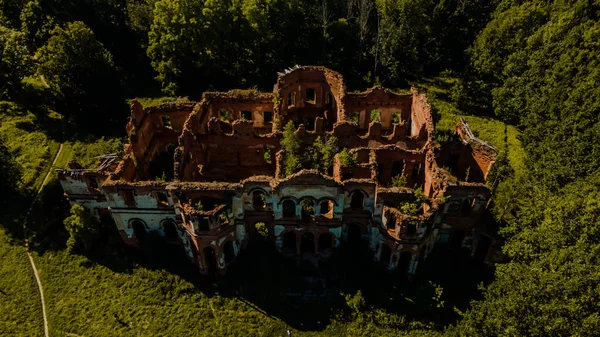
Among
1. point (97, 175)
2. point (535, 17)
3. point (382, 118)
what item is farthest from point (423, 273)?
point (535, 17)

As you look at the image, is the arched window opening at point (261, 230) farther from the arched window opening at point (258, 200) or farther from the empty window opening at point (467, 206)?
the empty window opening at point (467, 206)

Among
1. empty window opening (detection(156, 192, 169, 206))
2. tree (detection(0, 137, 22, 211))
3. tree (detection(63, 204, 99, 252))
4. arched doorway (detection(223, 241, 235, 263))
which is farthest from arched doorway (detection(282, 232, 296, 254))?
tree (detection(0, 137, 22, 211))

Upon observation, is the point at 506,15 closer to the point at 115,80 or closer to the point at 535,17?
the point at 535,17

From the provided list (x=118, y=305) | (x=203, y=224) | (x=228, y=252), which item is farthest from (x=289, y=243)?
(x=118, y=305)

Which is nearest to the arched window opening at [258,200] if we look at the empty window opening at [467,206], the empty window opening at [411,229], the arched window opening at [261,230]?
the arched window opening at [261,230]

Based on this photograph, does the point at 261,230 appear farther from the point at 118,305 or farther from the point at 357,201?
the point at 118,305

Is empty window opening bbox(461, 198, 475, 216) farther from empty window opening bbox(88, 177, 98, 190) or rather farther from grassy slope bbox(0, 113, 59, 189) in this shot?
grassy slope bbox(0, 113, 59, 189)

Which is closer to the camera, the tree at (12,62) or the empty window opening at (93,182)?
the empty window opening at (93,182)
